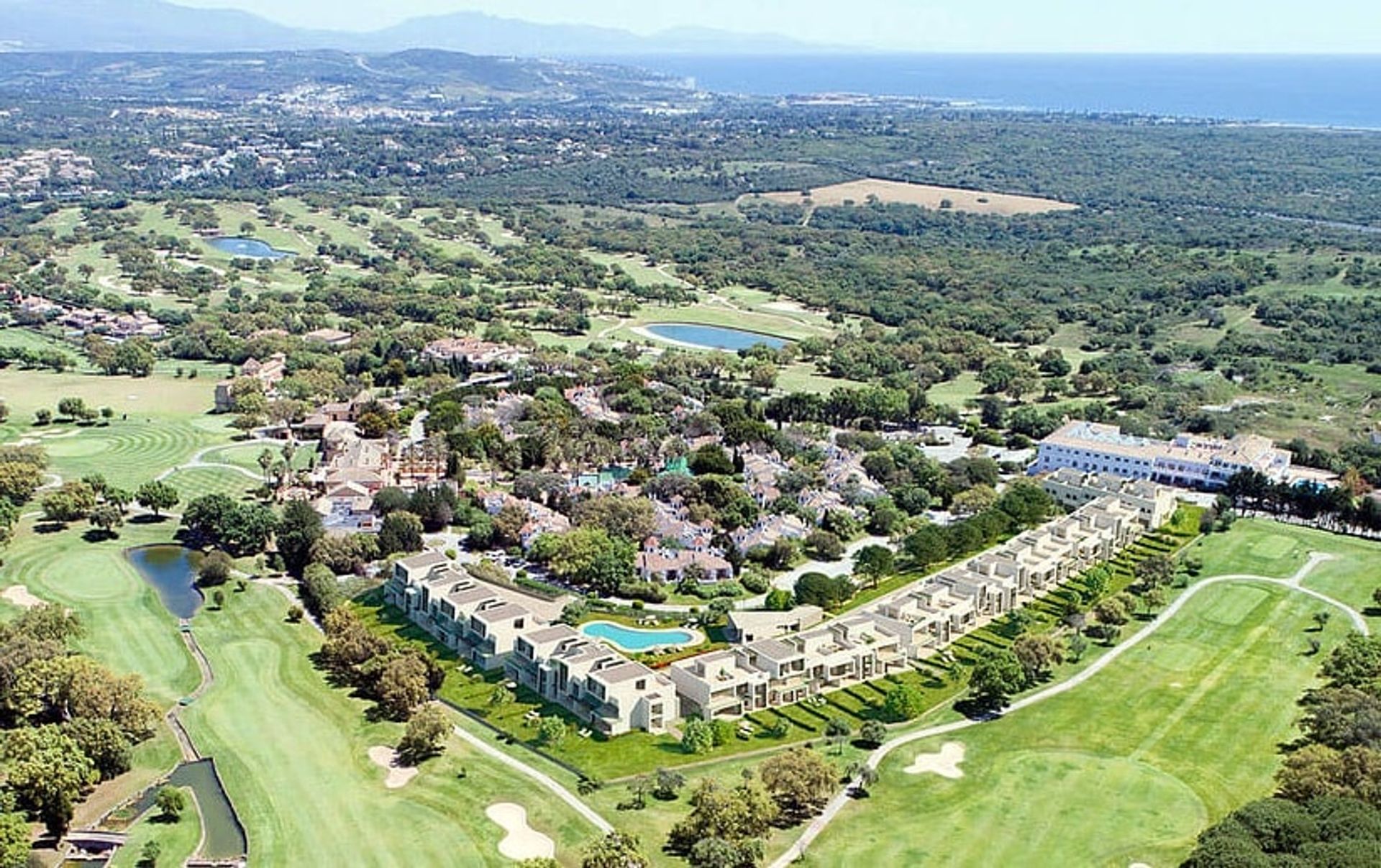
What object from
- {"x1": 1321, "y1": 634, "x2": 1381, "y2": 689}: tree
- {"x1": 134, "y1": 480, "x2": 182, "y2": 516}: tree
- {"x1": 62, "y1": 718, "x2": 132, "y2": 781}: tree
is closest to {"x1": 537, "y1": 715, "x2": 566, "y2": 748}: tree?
{"x1": 62, "y1": 718, "x2": 132, "y2": 781}: tree

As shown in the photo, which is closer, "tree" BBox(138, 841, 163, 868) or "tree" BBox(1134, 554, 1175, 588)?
"tree" BBox(138, 841, 163, 868)

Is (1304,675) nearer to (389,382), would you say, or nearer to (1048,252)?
(389,382)

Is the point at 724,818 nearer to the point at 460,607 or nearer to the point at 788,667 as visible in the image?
the point at 788,667

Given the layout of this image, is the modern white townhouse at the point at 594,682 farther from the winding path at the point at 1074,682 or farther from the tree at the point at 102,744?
the tree at the point at 102,744

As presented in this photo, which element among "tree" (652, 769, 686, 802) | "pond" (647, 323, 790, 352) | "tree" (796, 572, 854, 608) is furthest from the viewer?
"pond" (647, 323, 790, 352)

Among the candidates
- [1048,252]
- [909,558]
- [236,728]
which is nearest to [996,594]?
[909,558]

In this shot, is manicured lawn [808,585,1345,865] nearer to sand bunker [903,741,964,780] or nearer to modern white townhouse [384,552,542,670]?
sand bunker [903,741,964,780]
